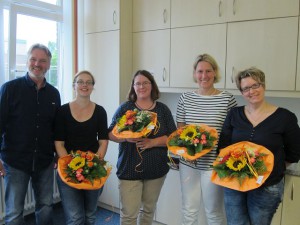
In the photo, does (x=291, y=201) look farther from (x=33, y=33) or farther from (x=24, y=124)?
(x=33, y=33)

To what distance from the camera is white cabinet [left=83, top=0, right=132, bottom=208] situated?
115 inches

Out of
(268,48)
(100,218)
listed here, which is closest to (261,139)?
(268,48)

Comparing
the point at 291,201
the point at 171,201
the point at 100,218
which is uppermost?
the point at 291,201

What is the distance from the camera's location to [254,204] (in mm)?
1638

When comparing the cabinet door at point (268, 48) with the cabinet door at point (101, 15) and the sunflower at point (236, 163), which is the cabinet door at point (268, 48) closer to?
the sunflower at point (236, 163)

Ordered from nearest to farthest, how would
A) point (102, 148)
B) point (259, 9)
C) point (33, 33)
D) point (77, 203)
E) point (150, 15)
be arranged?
point (77, 203) < point (102, 148) < point (259, 9) < point (150, 15) < point (33, 33)

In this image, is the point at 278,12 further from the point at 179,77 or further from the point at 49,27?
the point at 49,27

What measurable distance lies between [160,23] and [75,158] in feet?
5.66

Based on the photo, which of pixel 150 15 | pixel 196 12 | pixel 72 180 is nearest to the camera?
pixel 72 180

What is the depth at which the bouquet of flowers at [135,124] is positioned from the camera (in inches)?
69.3

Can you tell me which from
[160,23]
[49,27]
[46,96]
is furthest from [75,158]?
[49,27]

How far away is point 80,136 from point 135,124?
41 cm

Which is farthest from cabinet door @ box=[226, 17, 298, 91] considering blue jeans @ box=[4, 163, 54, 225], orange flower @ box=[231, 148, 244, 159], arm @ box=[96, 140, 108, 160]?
blue jeans @ box=[4, 163, 54, 225]

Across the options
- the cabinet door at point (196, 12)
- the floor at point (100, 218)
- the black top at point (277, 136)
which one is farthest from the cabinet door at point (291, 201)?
the floor at point (100, 218)
